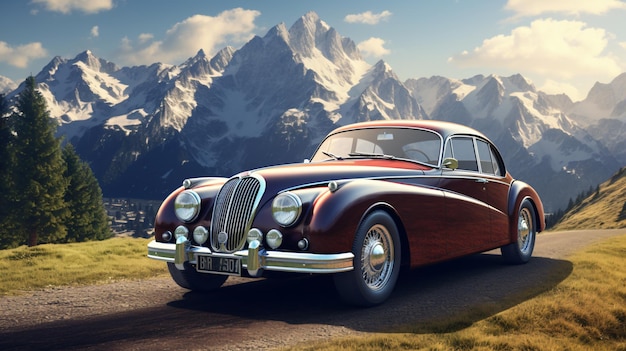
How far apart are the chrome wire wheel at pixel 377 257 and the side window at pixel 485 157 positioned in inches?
125

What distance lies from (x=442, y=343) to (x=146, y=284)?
16.7 feet

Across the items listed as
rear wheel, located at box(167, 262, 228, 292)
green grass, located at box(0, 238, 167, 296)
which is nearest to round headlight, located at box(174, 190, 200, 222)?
rear wheel, located at box(167, 262, 228, 292)

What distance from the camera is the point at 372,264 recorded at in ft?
20.2

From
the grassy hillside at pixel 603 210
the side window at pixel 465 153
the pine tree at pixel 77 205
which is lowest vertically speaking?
the grassy hillside at pixel 603 210

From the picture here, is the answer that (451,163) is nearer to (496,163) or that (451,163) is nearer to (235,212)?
(496,163)

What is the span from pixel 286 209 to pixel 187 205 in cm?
152

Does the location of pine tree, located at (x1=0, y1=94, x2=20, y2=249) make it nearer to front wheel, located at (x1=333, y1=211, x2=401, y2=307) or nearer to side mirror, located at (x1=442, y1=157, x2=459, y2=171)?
side mirror, located at (x1=442, y1=157, x2=459, y2=171)

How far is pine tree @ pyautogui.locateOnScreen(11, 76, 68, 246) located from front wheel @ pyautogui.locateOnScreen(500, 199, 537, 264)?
33.9 m

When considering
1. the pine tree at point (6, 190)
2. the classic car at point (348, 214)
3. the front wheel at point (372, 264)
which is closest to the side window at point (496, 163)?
the classic car at point (348, 214)

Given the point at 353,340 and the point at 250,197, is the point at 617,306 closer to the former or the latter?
the point at 353,340

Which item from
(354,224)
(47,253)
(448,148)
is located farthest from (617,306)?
(47,253)

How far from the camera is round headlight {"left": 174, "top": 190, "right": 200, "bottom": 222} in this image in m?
6.64

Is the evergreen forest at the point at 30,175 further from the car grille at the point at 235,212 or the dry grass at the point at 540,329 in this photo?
the dry grass at the point at 540,329

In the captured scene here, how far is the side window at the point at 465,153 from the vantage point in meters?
8.24
